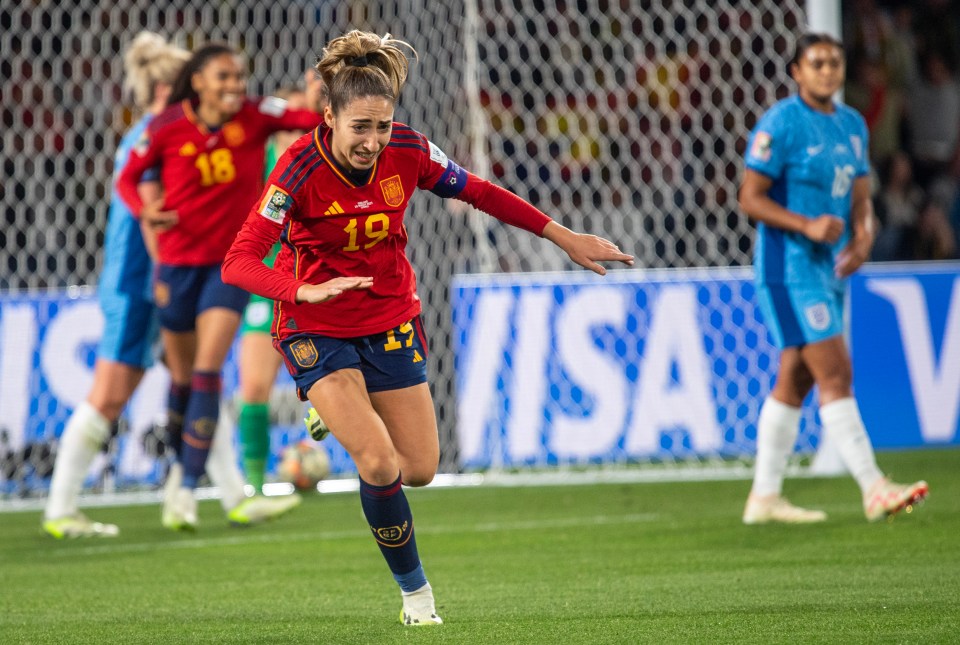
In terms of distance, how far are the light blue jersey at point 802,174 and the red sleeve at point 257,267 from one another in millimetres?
2673

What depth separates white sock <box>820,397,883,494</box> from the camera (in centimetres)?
552

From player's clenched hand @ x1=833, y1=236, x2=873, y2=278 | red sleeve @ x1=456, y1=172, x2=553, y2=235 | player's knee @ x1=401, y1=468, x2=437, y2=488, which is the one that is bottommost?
player's knee @ x1=401, y1=468, x2=437, y2=488

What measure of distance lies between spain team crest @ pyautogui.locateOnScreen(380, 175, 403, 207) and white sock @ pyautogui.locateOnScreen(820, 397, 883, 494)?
2542 millimetres

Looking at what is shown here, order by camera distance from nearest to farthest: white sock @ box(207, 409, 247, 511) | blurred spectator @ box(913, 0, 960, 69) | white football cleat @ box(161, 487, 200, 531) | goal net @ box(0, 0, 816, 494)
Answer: white football cleat @ box(161, 487, 200, 531)
white sock @ box(207, 409, 247, 511)
goal net @ box(0, 0, 816, 494)
blurred spectator @ box(913, 0, 960, 69)

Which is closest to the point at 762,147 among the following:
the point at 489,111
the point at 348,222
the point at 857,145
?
the point at 857,145

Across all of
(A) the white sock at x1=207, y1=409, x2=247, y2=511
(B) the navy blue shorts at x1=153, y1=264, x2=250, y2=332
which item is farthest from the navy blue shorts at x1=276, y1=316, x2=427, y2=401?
(A) the white sock at x1=207, y1=409, x2=247, y2=511

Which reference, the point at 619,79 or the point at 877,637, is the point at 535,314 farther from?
the point at 877,637

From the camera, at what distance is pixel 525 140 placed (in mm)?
9906

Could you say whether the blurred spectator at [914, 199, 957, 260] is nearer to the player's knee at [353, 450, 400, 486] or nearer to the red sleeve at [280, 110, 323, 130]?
the red sleeve at [280, 110, 323, 130]

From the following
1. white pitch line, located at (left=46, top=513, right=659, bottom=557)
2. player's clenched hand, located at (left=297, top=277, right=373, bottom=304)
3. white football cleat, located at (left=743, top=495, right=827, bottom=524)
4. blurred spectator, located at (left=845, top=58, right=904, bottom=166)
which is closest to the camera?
player's clenched hand, located at (left=297, top=277, right=373, bottom=304)

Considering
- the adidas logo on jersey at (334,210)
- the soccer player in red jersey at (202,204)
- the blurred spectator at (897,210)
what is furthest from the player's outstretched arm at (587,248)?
the blurred spectator at (897,210)

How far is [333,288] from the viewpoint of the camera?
11.0 feet

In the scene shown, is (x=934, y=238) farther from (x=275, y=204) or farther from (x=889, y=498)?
(x=275, y=204)

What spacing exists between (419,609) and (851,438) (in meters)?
2.52
